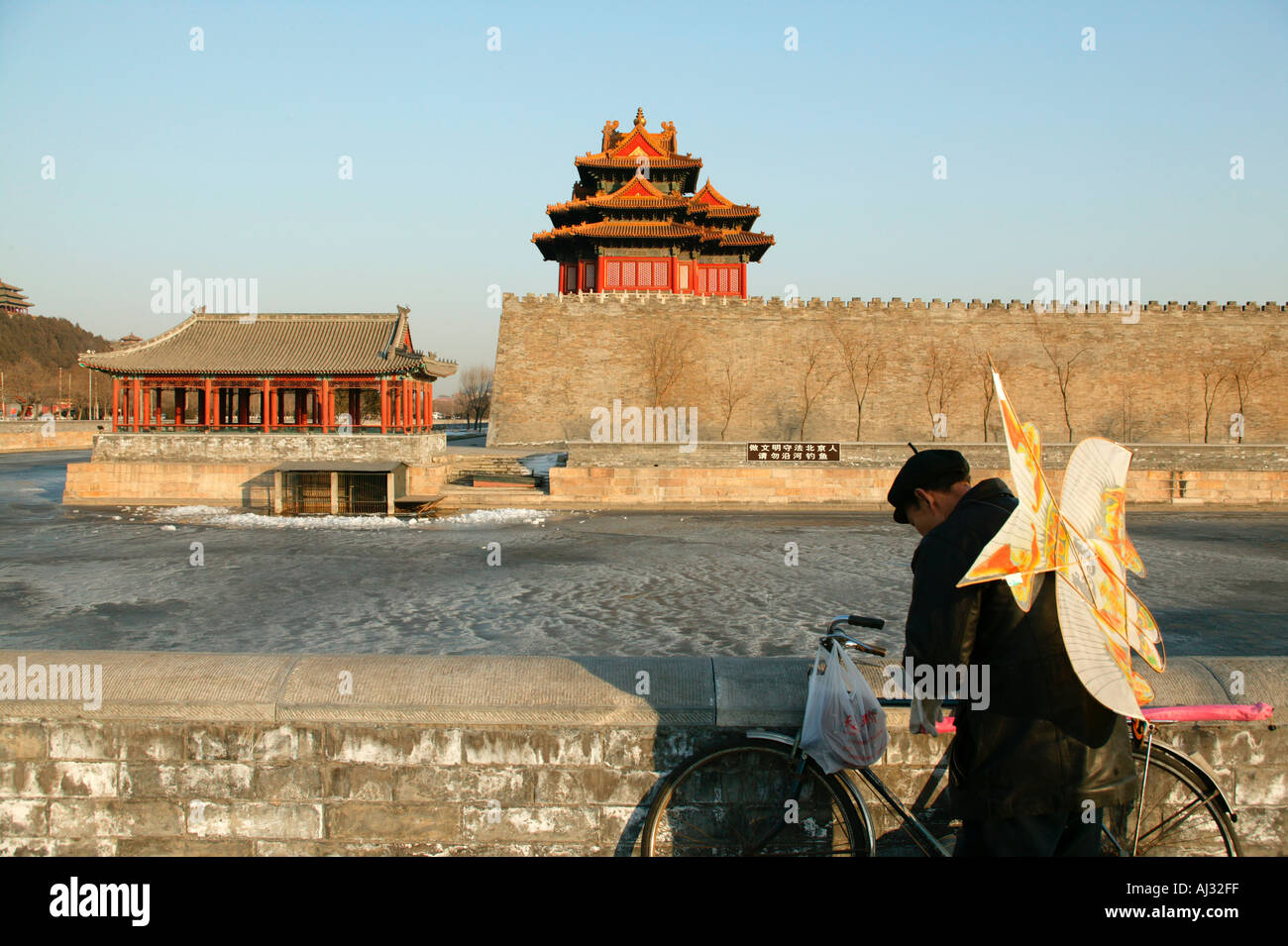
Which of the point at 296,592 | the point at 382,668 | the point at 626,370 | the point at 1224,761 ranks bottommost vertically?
the point at 296,592

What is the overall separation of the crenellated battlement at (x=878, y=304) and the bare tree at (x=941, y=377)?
1494 mm

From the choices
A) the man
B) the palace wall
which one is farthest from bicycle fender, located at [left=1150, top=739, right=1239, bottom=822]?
the palace wall

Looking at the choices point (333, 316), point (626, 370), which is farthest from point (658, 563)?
point (626, 370)

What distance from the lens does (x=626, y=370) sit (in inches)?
1129

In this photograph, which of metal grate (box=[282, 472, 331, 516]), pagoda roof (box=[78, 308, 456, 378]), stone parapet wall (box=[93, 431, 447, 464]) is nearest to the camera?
metal grate (box=[282, 472, 331, 516])

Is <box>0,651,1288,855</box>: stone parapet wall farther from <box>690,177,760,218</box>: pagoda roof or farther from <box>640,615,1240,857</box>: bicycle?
<box>690,177,760,218</box>: pagoda roof

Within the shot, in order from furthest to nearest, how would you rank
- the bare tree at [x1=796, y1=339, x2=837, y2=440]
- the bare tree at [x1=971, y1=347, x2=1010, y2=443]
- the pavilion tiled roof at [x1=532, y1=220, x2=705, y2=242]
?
1. the pavilion tiled roof at [x1=532, y1=220, x2=705, y2=242]
2. the bare tree at [x1=796, y1=339, x2=837, y2=440]
3. the bare tree at [x1=971, y1=347, x2=1010, y2=443]

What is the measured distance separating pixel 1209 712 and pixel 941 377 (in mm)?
27348

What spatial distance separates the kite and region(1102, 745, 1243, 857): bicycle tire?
0.41 m

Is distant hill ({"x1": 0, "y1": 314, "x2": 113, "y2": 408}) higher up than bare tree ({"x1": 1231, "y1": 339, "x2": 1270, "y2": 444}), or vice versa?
distant hill ({"x1": 0, "y1": 314, "x2": 113, "y2": 408})

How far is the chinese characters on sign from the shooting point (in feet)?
55.9

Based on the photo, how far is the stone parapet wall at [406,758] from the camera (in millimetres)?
2436
